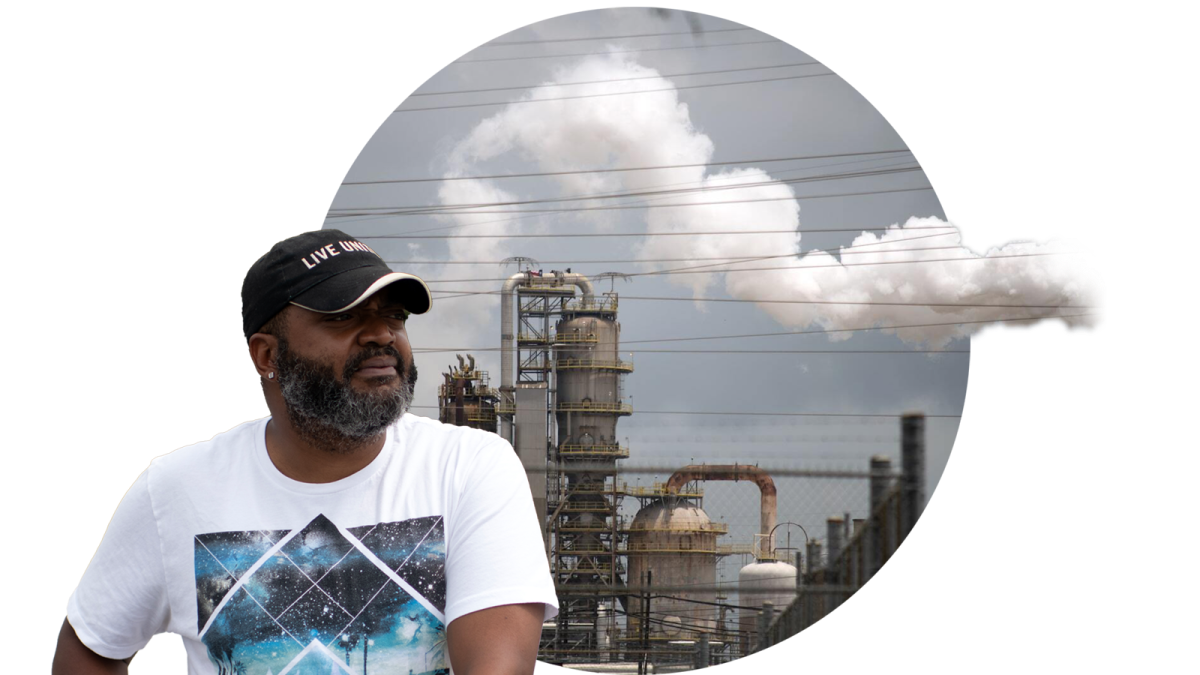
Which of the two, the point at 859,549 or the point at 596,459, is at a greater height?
the point at 596,459

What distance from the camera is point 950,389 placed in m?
5.46

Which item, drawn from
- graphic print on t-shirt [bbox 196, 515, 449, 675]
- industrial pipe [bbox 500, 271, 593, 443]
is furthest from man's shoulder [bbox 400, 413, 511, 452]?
industrial pipe [bbox 500, 271, 593, 443]

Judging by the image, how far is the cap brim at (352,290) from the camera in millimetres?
1890

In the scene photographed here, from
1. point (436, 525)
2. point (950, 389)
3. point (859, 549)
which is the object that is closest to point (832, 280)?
point (950, 389)

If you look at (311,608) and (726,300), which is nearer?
(311,608)

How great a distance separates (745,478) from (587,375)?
3.30 feet

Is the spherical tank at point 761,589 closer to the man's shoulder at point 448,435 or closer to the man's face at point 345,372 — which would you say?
the man's shoulder at point 448,435

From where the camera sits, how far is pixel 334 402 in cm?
196

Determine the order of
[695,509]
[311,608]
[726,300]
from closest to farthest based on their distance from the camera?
[311,608]
[726,300]
[695,509]

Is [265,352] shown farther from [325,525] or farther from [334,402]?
[325,525]

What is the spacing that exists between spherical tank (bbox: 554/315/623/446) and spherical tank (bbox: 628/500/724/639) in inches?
22.7

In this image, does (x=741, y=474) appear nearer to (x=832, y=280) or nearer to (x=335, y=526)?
(x=832, y=280)

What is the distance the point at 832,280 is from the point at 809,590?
62.7 inches

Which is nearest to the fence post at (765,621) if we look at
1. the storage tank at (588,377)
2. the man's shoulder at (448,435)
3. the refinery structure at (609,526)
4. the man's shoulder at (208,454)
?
the refinery structure at (609,526)
